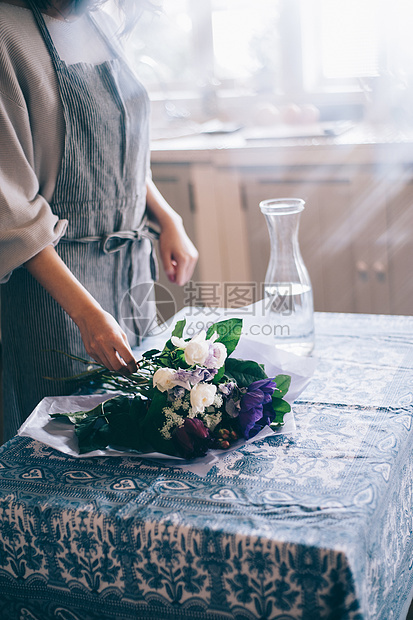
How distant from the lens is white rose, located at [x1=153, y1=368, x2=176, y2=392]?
0.80m

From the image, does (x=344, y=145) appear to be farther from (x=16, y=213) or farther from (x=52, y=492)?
(x=52, y=492)

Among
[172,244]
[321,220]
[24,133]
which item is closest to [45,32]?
[24,133]

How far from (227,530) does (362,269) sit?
5.77 ft

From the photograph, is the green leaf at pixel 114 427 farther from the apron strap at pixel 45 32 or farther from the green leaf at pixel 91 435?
the apron strap at pixel 45 32

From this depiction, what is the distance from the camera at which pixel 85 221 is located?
112 cm

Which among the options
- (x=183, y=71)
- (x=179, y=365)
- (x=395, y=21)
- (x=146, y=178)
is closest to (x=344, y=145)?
(x=395, y=21)

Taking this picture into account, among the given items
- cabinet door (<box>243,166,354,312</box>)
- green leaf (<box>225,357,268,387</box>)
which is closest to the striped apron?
green leaf (<box>225,357,268,387</box>)

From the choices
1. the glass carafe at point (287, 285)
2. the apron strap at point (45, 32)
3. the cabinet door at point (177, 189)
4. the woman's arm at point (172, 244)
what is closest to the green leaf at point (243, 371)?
the glass carafe at point (287, 285)

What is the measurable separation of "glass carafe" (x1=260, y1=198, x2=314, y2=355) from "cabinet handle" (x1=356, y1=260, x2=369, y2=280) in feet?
4.12

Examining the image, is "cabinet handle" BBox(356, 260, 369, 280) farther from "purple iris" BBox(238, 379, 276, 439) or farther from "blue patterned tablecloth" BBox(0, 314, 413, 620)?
"purple iris" BBox(238, 379, 276, 439)

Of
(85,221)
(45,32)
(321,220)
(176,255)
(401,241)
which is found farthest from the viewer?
(321,220)

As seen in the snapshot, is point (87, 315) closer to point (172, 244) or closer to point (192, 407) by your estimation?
point (192, 407)

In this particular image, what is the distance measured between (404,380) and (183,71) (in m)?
2.61

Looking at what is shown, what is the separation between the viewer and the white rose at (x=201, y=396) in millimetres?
781
